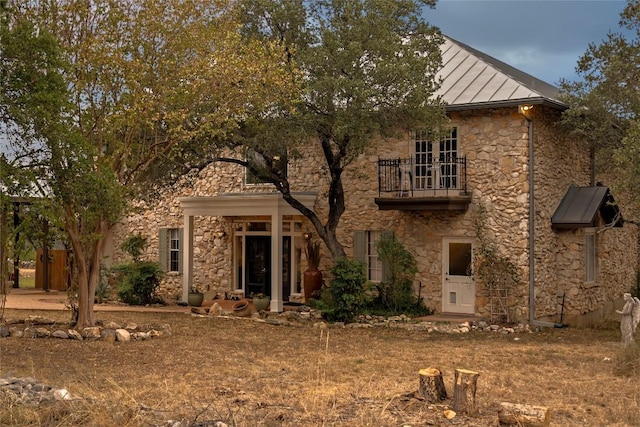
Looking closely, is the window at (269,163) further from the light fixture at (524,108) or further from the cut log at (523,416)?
the cut log at (523,416)

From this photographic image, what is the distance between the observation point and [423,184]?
1773cm

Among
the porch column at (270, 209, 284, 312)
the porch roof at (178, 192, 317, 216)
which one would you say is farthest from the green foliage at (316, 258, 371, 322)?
the porch roof at (178, 192, 317, 216)

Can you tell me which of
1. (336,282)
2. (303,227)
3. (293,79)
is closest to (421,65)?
(293,79)

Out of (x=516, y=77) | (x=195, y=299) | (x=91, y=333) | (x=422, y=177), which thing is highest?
(x=516, y=77)

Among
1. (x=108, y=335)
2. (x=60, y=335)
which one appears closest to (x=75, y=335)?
(x=60, y=335)

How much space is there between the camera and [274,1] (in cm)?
1584

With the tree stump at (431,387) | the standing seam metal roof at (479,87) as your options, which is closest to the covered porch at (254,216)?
the standing seam metal roof at (479,87)

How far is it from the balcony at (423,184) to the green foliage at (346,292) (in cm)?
185

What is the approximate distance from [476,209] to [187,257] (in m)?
7.97

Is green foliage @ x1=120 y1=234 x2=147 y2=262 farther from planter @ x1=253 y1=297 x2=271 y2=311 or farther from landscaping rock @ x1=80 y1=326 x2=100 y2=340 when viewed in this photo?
landscaping rock @ x1=80 y1=326 x2=100 y2=340

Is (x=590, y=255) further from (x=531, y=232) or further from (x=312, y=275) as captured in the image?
(x=312, y=275)

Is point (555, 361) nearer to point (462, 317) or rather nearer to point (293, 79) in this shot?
point (462, 317)

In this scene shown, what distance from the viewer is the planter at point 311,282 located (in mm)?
18703

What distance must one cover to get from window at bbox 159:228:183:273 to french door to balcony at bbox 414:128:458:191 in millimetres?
7640
